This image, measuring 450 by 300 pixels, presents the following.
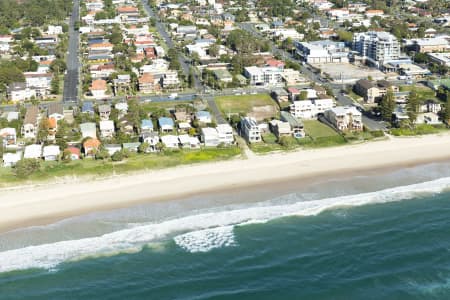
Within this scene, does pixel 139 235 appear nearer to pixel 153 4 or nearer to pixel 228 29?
pixel 228 29

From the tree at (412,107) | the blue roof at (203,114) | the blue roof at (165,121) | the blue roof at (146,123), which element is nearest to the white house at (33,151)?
the blue roof at (146,123)

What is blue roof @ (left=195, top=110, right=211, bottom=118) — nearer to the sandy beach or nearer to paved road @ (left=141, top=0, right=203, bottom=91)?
the sandy beach

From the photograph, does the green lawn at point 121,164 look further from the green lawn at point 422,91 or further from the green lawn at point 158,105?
the green lawn at point 422,91

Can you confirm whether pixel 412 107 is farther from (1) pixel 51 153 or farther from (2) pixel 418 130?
(1) pixel 51 153

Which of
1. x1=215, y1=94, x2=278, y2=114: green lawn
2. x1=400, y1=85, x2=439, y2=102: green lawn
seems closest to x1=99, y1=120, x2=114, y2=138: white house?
x1=215, y1=94, x2=278, y2=114: green lawn

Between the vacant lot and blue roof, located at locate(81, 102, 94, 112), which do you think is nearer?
blue roof, located at locate(81, 102, 94, 112)

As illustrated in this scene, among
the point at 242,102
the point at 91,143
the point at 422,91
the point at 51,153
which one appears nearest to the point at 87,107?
the point at 91,143

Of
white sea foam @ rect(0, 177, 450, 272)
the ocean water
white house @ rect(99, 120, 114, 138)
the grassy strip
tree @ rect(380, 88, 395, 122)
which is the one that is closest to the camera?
the ocean water
